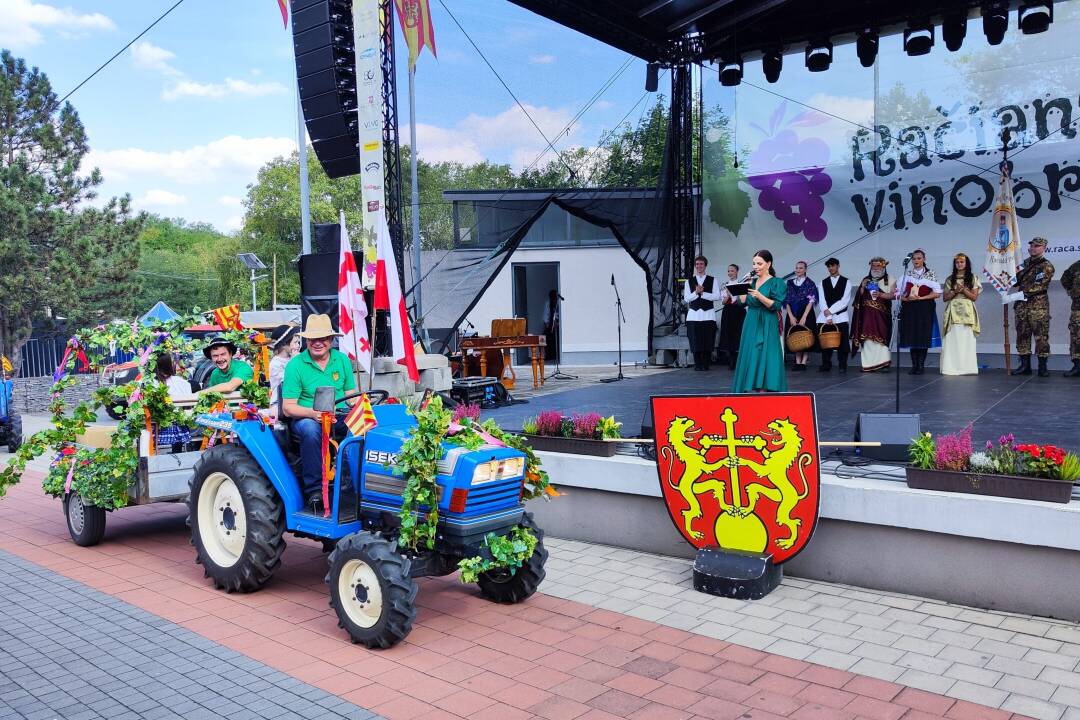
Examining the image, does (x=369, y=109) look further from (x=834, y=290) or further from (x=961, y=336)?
(x=961, y=336)

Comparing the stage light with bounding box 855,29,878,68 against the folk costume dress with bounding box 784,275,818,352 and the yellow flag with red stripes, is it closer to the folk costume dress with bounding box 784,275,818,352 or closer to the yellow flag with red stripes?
the folk costume dress with bounding box 784,275,818,352

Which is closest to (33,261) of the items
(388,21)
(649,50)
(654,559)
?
(388,21)

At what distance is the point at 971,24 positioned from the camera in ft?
38.4

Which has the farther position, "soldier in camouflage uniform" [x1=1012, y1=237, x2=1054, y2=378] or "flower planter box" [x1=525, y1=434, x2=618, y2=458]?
"soldier in camouflage uniform" [x1=1012, y1=237, x2=1054, y2=378]

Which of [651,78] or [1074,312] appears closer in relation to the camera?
[1074,312]

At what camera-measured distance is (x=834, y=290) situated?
12.6 metres

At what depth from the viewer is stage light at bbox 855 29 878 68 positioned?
12.2 metres

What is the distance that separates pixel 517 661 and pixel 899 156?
10818mm

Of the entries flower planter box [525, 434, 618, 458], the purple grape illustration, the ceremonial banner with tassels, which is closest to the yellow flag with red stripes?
flower planter box [525, 434, 618, 458]

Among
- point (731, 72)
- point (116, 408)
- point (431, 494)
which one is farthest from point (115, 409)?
point (731, 72)

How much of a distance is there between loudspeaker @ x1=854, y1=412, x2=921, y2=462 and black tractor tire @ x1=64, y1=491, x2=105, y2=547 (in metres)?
5.82

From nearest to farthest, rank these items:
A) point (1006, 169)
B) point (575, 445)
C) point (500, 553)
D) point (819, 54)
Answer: point (500, 553)
point (575, 445)
point (1006, 169)
point (819, 54)

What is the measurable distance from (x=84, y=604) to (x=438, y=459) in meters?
2.72

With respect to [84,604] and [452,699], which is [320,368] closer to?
[84,604]
